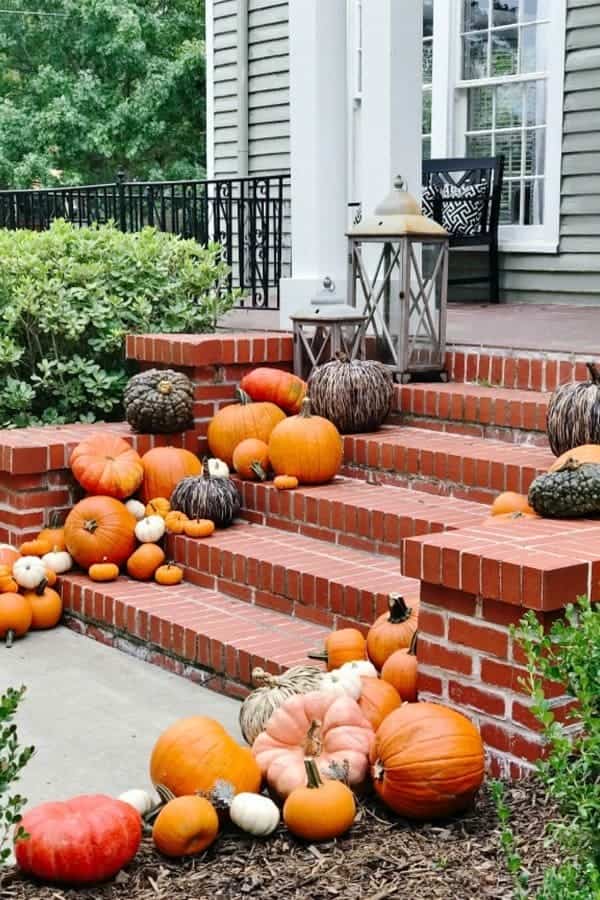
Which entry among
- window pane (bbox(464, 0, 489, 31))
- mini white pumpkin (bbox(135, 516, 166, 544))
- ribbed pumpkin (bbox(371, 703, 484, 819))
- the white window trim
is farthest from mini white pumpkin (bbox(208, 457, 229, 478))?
window pane (bbox(464, 0, 489, 31))

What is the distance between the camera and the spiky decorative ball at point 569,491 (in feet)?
12.3

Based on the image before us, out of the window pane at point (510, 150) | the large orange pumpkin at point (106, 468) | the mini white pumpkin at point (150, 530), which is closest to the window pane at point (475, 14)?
the window pane at point (510, 150)

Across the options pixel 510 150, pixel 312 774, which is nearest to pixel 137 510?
pixel 312 774

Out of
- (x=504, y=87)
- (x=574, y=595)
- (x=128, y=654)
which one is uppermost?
(x=504, y=87)

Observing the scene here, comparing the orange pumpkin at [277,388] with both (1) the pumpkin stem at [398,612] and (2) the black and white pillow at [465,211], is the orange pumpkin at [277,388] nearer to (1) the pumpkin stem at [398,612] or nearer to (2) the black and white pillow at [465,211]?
(1) the pumpkin stem at [398,612]

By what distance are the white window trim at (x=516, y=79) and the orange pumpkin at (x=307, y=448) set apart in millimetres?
3943

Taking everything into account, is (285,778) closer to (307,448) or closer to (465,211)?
(307,448)

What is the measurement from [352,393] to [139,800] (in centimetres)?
292

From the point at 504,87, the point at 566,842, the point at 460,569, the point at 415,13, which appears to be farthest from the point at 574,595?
the point at 504,87

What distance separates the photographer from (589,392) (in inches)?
176

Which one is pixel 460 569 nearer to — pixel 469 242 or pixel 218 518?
pixel 218 518

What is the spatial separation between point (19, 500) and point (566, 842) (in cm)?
366

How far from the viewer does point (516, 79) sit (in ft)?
29.6

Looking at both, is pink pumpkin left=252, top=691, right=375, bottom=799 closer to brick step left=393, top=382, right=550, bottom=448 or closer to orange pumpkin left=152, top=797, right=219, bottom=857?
orange pumpkin left=152, top=797, right=219, bottom=857
